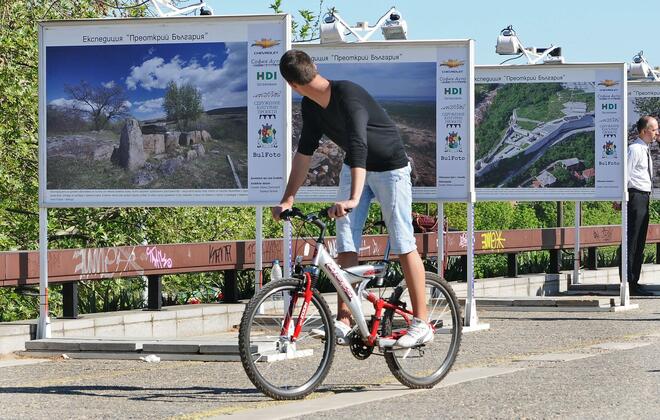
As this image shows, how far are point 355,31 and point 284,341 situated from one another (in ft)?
24.9

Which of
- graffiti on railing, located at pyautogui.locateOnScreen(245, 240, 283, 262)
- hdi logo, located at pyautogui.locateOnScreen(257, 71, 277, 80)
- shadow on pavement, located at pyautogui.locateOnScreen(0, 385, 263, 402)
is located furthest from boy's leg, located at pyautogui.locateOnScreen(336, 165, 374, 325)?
graffiti on railing, located at pyautogui.locateOnScreen(245, 240, 283, 262)

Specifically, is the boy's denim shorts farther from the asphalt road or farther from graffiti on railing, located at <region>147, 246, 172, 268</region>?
graffiti on railing, located at <region>147, 246, 172, 268</region>

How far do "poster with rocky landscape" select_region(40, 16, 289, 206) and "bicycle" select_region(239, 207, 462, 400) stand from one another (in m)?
3.01

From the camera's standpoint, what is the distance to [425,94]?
1345 centimetres

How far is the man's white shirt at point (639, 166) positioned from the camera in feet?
58.8

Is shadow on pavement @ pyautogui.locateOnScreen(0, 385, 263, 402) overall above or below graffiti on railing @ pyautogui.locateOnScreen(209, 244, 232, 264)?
below

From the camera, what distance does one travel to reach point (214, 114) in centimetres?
1171

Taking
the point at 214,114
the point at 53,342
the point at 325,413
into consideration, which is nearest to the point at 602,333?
the point at 214,114

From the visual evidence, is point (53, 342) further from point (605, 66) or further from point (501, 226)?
point (501, 226)

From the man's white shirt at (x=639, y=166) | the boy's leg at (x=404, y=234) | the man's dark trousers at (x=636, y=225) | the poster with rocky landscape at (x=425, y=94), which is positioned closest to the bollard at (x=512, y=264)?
the man's dark trousers at (x=636, y=225)

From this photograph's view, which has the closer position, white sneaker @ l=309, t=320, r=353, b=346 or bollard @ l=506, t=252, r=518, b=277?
white sneaker @ l=309, t=320, r=353, b=346

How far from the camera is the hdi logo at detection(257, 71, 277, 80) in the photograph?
1152 centimetres

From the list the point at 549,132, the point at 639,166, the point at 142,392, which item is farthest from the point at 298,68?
the point at 639,166

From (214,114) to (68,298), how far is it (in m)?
2.34
